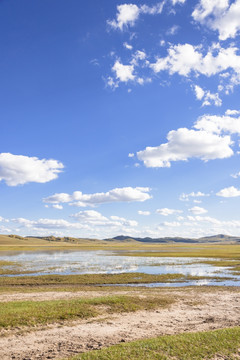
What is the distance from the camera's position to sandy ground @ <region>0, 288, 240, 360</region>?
15016mm

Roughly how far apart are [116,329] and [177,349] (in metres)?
5.57

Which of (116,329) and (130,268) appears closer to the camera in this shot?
(116,329)

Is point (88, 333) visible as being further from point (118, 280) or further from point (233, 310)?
point (118, 280)

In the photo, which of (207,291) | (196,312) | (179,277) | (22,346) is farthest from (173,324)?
(179,277)

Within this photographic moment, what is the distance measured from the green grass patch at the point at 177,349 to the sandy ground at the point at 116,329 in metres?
1.64

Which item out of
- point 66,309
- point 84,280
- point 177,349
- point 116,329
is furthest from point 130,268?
point 177,349

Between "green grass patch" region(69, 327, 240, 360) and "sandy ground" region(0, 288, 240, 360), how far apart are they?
1641mm

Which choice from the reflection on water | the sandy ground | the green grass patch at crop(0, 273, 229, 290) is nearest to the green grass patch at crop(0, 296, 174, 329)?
the sandy ground

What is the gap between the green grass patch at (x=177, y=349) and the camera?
13461mm

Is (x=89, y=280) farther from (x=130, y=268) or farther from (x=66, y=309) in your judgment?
(x=66, y=309)

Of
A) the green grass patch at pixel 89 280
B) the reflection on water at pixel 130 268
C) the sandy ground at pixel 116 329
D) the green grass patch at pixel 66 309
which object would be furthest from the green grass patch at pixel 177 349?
the reflection on water at pixel 130 268

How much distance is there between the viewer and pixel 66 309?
2197 cm

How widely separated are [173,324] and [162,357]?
7.22 meters

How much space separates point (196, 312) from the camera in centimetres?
2377
